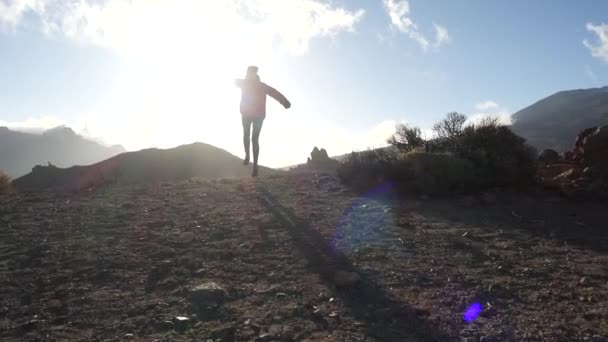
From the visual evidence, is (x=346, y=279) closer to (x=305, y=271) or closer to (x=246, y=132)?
(x=305, y=271)

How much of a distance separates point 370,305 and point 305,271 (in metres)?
1.01

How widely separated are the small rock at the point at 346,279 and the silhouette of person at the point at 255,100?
711cm

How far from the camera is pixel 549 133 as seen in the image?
100125mm

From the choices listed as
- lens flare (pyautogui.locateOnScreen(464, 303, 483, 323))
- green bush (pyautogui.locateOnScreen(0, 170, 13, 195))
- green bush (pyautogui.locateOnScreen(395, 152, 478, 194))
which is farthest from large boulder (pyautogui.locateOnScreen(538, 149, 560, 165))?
green bush (pyautogui.locateOnScreen(0, 170, 13, 195))

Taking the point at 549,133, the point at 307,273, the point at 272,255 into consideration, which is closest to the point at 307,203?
the point at 272,255

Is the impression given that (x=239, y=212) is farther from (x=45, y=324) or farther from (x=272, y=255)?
(x=45, y=324)

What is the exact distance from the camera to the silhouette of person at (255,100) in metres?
11.3

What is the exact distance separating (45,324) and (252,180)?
8164mm

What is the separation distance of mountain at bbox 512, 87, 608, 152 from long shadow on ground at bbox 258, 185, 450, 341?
75.9 m

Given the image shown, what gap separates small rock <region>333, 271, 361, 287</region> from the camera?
15.1 ft

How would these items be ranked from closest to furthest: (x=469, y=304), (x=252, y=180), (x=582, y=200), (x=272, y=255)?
(x=469, y=304), (x=272, y=255), (x=582, y=200), (x=252, y=180)

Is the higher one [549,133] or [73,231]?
[549,133]

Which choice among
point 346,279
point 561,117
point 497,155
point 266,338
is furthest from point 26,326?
point 561,117

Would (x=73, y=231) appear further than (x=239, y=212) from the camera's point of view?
No
